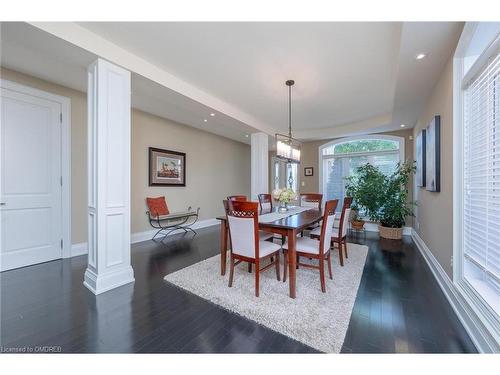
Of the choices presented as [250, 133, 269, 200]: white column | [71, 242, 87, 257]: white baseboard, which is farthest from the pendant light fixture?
[71, 242, 87, 257]: white baseboard

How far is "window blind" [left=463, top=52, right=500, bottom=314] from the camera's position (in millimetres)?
1481

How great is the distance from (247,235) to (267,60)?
2034 millimetres

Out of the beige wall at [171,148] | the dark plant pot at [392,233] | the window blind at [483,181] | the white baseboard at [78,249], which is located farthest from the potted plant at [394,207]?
the white baseboard at [78,249]

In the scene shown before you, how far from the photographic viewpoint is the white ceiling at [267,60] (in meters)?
1.96

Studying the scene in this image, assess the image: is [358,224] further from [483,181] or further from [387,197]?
[483,181]

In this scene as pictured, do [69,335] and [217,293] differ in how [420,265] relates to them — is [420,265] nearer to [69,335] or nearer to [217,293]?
[217,293]

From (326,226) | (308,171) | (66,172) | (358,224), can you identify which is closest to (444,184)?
(326,226)

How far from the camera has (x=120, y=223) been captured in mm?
2424

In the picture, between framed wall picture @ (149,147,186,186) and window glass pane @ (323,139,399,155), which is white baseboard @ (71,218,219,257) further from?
window glass pane @ (323,139,399,155)

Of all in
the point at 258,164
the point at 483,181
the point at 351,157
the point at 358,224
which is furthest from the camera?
the point at 351,157

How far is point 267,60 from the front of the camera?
250cm

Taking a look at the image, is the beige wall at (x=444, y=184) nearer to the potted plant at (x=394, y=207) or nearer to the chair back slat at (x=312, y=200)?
the potted plant at (x=394, y=207)

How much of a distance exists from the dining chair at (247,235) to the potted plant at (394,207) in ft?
10.7
